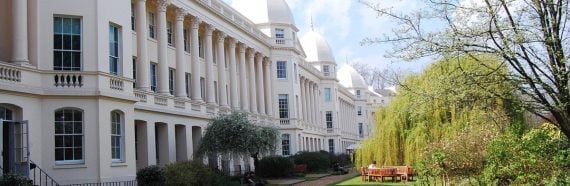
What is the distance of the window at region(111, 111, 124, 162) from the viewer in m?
24.0

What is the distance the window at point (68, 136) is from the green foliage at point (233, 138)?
10.8m

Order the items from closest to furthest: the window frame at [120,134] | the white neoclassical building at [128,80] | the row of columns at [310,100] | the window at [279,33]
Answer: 1. the white neoclassical building at [128,80]
2. the window frame at [120,134]
3. the window at [279,33]
4. the row of columns at [310,100]

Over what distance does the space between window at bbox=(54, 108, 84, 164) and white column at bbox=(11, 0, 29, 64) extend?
2296 millimetres

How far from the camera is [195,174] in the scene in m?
24.6

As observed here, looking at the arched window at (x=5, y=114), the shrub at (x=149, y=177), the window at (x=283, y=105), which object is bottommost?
the shrub at (x=149, y=177)

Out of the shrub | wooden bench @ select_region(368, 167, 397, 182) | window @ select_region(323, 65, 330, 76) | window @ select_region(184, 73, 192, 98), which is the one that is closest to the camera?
the shrub

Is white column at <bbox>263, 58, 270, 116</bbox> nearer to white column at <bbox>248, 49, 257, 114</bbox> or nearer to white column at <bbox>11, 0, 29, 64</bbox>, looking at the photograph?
white column at <bbox>248, 49, 257, 114</bbox>

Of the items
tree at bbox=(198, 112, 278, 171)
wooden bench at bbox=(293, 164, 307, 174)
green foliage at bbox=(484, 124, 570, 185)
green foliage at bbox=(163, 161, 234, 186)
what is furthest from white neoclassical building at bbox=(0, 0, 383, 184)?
green foliage at bbox=(484, 124, 570, 185)

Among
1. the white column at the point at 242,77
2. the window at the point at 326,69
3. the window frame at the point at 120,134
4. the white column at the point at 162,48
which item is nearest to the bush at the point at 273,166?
the white column at the point at 242,77

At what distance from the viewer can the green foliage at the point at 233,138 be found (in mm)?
32688

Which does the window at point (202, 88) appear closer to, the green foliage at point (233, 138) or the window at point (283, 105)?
the green foliage at point (233, 138)

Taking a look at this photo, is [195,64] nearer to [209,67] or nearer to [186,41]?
[186,41]

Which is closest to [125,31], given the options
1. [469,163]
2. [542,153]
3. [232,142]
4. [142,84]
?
[142,84]

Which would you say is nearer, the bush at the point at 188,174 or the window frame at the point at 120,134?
the bush at the point at 188,174
